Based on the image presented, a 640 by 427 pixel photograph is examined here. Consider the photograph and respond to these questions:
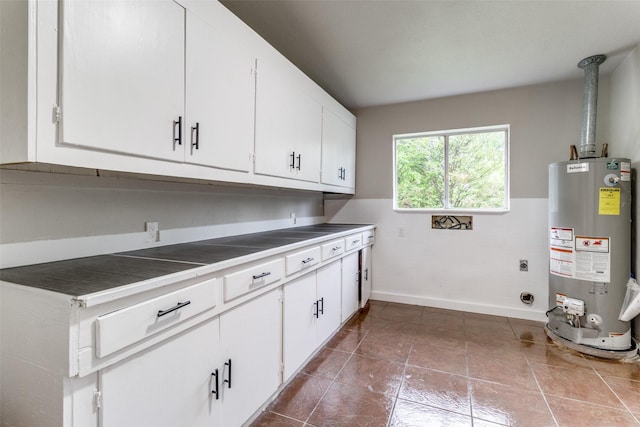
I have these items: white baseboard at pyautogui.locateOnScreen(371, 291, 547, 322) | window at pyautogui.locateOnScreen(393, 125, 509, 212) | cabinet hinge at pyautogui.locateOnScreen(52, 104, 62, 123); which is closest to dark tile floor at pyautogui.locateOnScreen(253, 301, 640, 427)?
white baseboard at pyautogui.locateOnScreen(371, 291, 547, 322)

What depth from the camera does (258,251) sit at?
1.62 meters

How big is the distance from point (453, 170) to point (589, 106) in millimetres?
1283

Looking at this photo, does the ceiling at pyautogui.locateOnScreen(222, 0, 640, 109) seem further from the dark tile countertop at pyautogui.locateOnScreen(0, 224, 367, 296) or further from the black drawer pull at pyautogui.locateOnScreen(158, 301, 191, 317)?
the black drawer pull at pyautogui.locateOnScreen(158, 301, 191, 317)

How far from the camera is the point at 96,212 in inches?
57.5

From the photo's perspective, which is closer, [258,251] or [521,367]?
[258,251]

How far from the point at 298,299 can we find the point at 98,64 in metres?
1.61

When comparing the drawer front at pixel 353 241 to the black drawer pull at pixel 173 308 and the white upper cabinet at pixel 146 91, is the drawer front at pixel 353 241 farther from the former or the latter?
the black drawer pull at pixel 173 308

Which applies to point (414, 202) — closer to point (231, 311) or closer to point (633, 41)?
point (633, 41)

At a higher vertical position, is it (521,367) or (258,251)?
(258,251)

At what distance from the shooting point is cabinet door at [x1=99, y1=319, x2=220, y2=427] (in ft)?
3.11

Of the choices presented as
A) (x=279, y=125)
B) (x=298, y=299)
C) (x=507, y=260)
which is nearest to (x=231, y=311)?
(x=298, y=299)

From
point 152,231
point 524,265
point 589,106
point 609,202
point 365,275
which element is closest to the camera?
point 152,231

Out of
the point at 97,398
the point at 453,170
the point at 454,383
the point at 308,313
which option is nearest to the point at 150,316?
the point at 97,398

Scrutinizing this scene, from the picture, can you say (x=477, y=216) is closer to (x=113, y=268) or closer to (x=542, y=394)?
(x=542, y=394)
